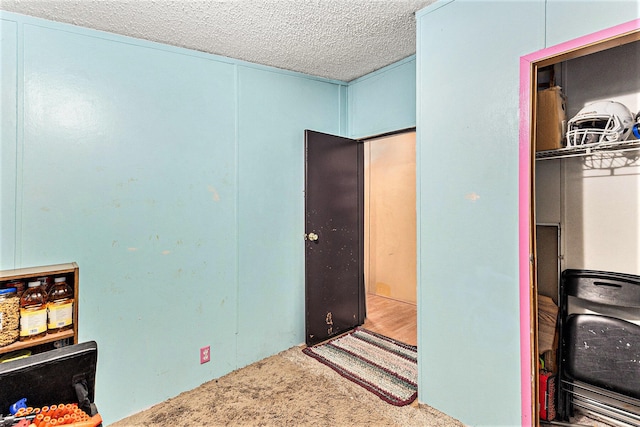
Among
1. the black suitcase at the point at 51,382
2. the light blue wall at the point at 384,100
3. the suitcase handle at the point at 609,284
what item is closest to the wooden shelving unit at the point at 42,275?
the black suitcase at the point at 51,382

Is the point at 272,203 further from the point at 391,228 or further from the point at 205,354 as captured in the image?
the point at 391,228

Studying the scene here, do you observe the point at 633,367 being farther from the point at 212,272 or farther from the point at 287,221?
the point at 212,272

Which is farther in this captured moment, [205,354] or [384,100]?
[384,100]

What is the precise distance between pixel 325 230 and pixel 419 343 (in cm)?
127

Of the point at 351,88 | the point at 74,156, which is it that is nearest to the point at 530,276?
the point at 351,88

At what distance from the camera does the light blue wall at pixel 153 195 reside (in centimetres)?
185

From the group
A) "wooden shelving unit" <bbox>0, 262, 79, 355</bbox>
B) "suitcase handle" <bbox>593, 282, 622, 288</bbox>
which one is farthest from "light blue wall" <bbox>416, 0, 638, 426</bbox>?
Result: "wooden shelving unit" <bbox>0, 262, 79, 355</bbox>

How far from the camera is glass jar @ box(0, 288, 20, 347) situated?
1.50m

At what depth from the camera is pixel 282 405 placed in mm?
2137

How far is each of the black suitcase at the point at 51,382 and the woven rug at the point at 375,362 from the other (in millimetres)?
1704

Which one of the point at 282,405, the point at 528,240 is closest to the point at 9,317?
the point at 282,405

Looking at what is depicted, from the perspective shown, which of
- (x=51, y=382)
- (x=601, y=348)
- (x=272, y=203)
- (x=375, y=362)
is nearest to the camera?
(x=51, y=382)

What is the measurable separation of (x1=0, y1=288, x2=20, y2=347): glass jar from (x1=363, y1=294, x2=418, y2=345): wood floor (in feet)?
8.90

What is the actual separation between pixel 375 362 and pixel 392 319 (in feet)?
3.40
